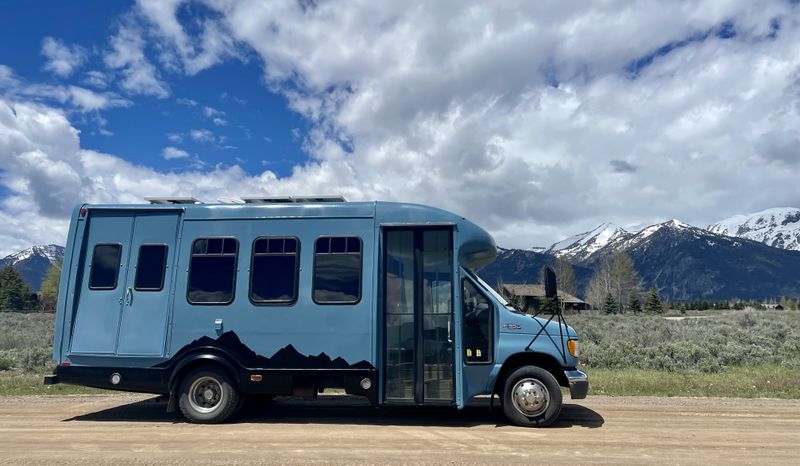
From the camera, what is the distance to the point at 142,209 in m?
8.61

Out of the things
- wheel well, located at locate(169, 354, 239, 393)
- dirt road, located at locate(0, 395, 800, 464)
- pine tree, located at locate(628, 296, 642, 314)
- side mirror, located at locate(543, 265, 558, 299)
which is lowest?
dirt road, located at locate(0, 395, 800, 464)

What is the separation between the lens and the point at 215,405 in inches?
320

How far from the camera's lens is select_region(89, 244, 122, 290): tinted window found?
841 centimetres

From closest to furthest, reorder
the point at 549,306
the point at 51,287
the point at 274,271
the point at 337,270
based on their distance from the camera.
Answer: the point at 337,270
the point at 274,271
the point at 549,306
the point at 51,287

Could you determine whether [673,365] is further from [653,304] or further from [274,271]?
[653,304]

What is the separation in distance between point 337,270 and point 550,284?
308cm

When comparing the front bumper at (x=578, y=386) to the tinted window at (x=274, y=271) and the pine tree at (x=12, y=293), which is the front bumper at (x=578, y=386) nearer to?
the tinted window at (x=274, y=271)

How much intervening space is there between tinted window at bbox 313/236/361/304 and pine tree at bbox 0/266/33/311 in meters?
72.9

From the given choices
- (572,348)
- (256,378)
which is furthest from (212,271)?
(572,348)

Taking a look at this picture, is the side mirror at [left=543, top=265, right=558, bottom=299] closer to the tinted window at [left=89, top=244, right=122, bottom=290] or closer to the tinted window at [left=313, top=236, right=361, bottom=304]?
the tinted window at [left=313, top=236, right=361, bottom=304]

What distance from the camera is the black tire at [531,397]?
7.70 metres

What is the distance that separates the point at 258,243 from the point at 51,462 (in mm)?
3692

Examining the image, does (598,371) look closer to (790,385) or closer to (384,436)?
(790,385)

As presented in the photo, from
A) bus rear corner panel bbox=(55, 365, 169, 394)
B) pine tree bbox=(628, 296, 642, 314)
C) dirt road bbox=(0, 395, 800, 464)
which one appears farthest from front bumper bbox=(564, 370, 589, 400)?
pine tree bbox=(628, 296, 642, 314)
